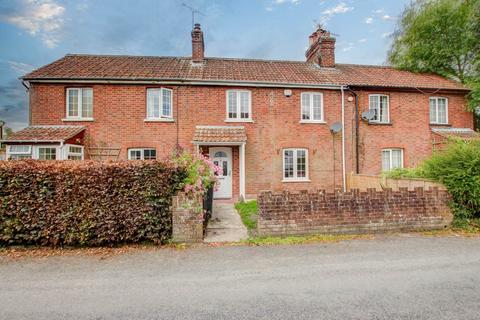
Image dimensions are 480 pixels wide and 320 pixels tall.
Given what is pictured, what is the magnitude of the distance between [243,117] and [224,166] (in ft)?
9.05

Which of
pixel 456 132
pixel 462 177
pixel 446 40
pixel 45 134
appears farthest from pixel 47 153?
pixel 446 40

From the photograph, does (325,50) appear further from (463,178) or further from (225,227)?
(225,227)

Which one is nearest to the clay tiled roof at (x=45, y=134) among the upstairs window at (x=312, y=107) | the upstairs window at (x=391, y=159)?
the upstairs window at (x=312, y=107)

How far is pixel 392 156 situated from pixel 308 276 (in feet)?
42.6

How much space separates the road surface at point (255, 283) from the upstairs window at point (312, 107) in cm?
917

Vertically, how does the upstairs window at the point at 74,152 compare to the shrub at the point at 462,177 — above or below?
above

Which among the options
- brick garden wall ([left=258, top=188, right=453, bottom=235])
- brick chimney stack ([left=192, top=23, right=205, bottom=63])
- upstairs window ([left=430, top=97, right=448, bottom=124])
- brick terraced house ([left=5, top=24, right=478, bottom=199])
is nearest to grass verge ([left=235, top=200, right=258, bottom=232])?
brick garden wall ([left=258, top=188, right=453, bottom=235])

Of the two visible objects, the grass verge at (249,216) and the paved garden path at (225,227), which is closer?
the paved garden path at (225,227)

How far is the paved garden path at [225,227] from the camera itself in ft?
22.6

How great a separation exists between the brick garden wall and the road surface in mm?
805

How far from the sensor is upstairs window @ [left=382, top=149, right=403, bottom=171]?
14.9 metres

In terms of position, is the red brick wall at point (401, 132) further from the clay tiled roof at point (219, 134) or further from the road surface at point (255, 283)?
the road surface at point (255, 283)

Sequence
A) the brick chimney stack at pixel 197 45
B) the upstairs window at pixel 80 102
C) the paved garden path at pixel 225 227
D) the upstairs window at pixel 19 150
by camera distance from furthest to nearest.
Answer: the brick chimney stack at pixel 197 45 → the upstairs window at pixel 80 102 → the upstairs window at pixel 19 150 → the paved garden path at pixel 225 227

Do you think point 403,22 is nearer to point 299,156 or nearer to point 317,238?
point 299,156
